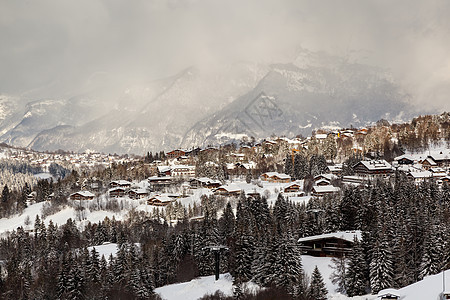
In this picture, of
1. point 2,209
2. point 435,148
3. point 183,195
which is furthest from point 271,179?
point 2,209

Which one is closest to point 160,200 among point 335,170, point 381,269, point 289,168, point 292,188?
point 292,188

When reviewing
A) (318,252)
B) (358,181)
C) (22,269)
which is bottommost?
(22,269)

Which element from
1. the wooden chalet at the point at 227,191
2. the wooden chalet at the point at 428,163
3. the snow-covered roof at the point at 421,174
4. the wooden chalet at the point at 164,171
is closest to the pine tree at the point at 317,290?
the snow-covered roof at the point at 421,174

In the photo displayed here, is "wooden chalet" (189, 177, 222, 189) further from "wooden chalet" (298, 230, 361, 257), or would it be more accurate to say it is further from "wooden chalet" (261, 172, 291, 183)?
"wooden chalet" (298, 230, 361, 257)

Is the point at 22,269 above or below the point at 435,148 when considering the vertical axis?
below

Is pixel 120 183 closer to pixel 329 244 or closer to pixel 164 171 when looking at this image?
pixel 164 171

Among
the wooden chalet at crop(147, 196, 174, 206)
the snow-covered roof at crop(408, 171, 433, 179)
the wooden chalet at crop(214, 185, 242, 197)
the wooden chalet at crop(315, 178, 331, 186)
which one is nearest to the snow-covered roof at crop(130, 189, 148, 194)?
the wooden chalet at crop(147, 196, 174, 206)

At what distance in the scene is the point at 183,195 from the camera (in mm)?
97938

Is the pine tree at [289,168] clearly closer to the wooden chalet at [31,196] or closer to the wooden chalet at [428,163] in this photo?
the wooden chalet at [428,163]

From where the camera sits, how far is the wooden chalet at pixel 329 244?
46.9m

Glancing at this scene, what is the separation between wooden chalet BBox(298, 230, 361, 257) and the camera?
46.9 metres

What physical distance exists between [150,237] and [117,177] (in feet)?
150

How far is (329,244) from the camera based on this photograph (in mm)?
48344

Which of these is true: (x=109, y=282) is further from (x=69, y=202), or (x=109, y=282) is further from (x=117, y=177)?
(x=117, y=177)
